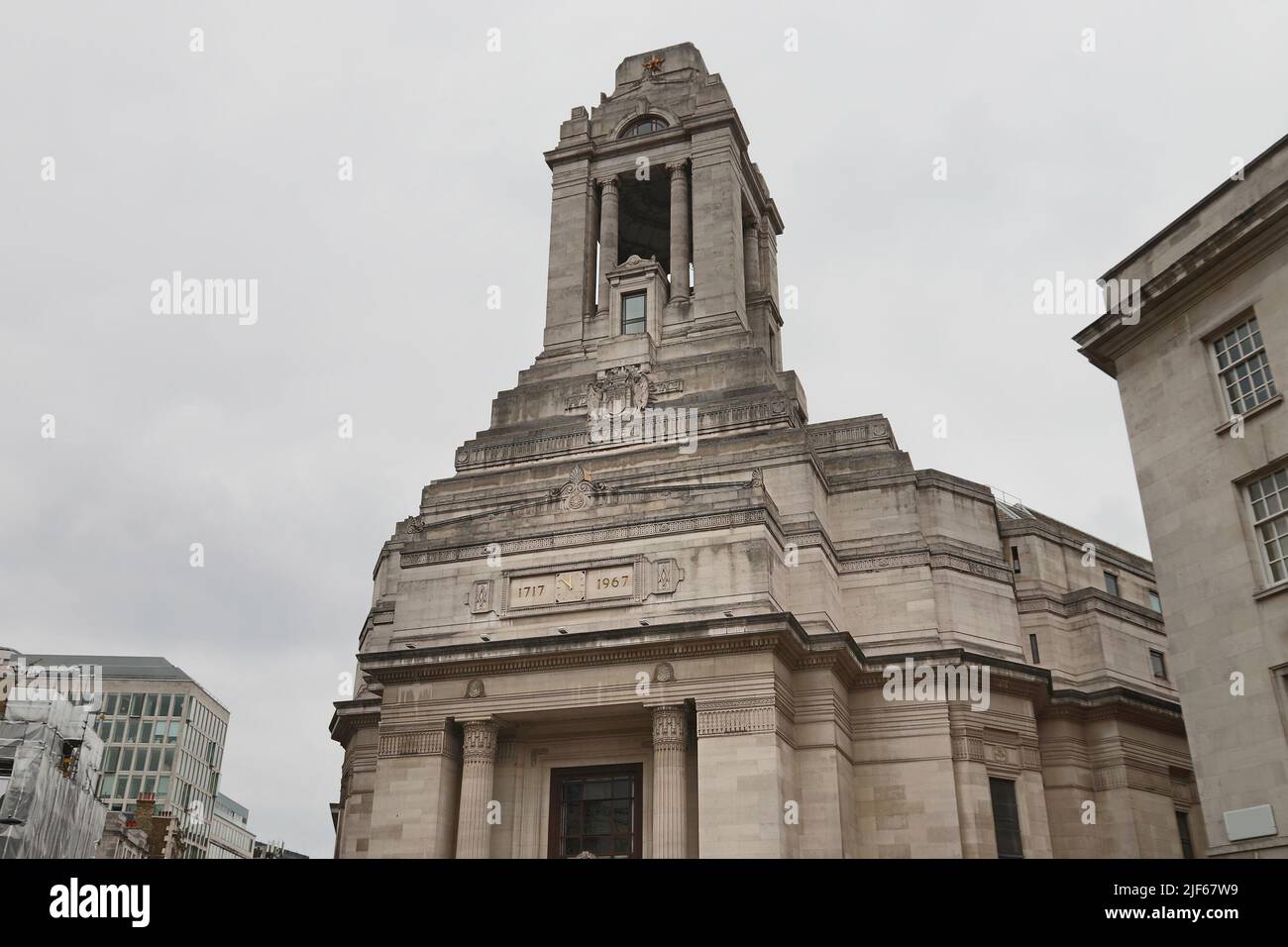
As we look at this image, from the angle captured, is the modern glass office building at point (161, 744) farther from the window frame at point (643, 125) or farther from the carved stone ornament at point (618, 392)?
the window frame at point (643, 125)

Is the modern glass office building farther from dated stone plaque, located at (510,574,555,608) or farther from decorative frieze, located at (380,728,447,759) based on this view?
dated stone plaque, located at (510,574,555,608)

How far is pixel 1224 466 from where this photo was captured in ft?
81.2

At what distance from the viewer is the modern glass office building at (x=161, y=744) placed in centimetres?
11581

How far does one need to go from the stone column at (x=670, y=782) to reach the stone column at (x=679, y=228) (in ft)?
78.3

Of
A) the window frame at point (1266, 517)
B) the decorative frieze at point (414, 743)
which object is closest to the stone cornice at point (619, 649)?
the decorative frieze at point (414, 743)

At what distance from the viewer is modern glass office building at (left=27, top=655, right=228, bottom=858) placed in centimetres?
11581

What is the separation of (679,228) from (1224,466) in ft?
107

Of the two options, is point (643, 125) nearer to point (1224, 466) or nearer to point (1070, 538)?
point (1070, 538)

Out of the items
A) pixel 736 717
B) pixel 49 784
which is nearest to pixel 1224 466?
pixel 736 717

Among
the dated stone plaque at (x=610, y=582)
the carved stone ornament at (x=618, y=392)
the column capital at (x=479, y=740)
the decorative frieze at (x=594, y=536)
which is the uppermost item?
the carved stone ornament at (x=618, y=392)

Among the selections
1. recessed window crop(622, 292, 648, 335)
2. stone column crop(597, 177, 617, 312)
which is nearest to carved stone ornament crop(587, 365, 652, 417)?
recessed window crop(622, 292, 648, 335)

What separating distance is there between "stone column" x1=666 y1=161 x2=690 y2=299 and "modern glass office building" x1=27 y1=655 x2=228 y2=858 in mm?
90158
